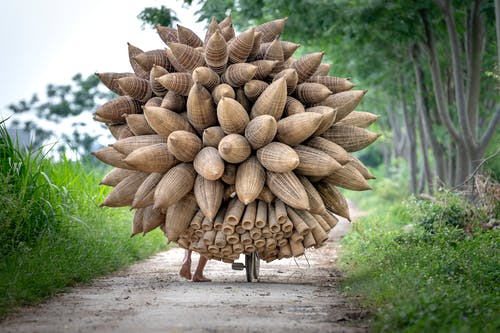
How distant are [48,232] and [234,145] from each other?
319 cm

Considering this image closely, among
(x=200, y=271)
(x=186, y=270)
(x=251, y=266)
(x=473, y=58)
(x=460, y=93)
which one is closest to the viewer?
(x=251, y=266)

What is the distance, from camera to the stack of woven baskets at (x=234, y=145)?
766cm

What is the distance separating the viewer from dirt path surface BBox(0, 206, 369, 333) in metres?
5.83

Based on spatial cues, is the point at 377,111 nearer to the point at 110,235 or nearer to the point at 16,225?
the point at 110,235

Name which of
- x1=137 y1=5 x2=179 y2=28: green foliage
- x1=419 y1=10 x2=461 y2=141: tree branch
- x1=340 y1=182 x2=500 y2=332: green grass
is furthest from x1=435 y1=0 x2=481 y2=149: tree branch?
x1=137 y1=5 x2=179 y2=28: green foliage

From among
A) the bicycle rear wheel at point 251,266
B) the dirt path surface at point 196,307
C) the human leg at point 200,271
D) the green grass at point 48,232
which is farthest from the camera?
the human leg at point 200,271

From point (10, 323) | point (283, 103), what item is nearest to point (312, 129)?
point (283, 103)

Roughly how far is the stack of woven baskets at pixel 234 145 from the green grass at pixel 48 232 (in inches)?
43.7

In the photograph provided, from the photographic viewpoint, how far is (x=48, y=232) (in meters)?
9.32

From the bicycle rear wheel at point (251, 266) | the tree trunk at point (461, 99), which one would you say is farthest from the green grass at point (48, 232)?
the tree trunk at point (461, 99)

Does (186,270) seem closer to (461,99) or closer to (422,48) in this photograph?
(461,99)

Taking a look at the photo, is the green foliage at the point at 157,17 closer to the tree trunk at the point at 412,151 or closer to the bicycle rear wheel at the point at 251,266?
the bicycle rear wheel at the point at 251,266

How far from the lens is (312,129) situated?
25.0 feet

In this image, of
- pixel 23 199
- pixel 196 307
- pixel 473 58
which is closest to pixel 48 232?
pixel 23 199
